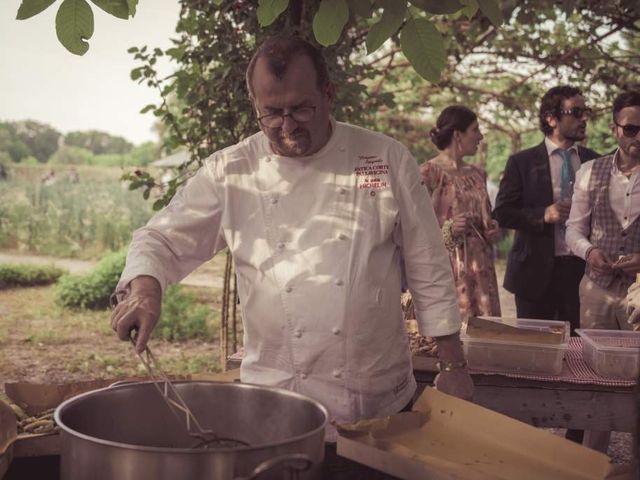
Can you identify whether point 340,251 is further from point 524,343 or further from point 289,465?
point 524,343

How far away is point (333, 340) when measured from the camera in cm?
223

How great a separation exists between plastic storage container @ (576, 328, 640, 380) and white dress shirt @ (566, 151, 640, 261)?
3.99ft

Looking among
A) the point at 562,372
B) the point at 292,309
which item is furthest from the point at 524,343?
the point at 292,309

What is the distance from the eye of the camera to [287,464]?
4.34 ft

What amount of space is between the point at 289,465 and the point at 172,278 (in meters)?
0.98

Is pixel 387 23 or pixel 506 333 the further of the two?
pixel 506 333

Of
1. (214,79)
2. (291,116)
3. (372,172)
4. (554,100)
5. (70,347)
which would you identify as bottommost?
(70,347)

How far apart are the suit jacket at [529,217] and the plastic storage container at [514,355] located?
78.3 inches

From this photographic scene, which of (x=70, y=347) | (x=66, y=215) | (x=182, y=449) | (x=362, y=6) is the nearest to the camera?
(x=182, y=449)

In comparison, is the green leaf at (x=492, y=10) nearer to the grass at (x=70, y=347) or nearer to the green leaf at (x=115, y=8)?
the green leaf at (x=115, y=8)

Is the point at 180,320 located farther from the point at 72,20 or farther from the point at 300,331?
the point at 72,20

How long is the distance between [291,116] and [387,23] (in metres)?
0.41

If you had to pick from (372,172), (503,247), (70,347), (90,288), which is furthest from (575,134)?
(503,247)

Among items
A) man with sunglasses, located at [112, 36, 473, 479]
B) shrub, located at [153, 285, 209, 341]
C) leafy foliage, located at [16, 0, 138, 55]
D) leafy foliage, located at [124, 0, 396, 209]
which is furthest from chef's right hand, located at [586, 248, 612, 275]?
shrub, located at [153, 285, 209, 341]
